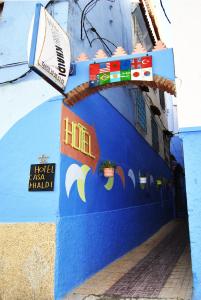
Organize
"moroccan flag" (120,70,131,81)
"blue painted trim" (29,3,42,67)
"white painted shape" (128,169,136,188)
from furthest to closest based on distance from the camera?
1. "white painted shape" (128,169,136,188)
2. "moroccan flag" (120,70,131,81)
3. "blue painted trim" (29,3,42,67)

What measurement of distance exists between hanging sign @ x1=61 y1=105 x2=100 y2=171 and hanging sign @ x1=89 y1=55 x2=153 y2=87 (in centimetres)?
81

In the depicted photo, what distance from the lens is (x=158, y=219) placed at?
13516 mm

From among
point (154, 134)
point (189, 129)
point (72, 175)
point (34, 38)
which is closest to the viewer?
point (34, 38)

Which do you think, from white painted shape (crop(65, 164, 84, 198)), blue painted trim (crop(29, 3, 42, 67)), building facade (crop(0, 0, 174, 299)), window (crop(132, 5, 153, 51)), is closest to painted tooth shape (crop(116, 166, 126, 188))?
building facade (crop(0, 0, 174, 299))

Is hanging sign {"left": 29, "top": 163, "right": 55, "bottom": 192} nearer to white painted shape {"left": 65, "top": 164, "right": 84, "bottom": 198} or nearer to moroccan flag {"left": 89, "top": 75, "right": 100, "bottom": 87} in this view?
white painted shape {"left": 65, "top": 164, "right": 84, "bottom": 198}

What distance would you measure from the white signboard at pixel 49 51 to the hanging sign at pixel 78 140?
0.64m

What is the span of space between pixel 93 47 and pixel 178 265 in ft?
18.4

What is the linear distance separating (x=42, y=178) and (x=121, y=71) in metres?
2.36

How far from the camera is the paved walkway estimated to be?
197 inches

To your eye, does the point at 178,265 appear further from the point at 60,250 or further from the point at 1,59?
the point at 1,59

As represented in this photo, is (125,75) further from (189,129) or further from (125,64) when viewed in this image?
(189,129)

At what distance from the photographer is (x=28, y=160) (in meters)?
5.43

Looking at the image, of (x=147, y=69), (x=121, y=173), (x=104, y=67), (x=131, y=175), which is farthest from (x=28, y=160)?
(x=131, y=175)

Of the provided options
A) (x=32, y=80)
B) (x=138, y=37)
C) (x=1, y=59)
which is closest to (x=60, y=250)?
(x=32, y=80)
